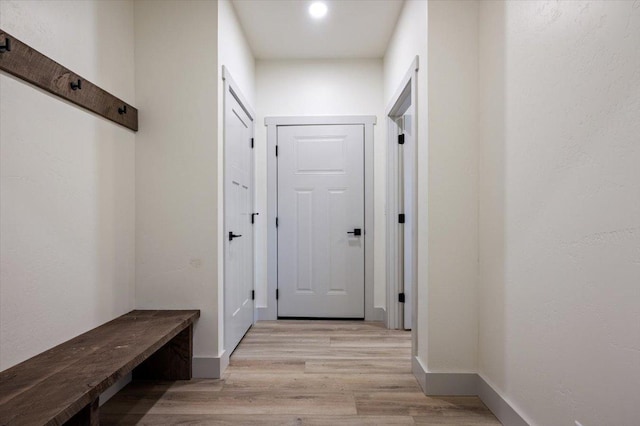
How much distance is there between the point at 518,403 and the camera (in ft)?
5.52

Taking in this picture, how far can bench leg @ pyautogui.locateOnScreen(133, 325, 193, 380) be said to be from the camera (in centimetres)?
225

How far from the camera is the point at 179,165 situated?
230 cm

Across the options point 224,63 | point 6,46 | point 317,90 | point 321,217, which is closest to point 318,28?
point 317,90

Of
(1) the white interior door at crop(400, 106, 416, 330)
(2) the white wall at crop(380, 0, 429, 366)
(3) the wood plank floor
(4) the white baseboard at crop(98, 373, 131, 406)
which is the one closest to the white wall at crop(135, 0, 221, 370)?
(3) the wood plank floor

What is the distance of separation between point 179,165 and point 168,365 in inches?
49.2

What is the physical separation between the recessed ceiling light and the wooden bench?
7.69 ft

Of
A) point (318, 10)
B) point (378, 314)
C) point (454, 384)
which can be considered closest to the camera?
point (454, 384)

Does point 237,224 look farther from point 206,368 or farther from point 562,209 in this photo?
point 562,209

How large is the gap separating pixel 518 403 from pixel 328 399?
954 mm

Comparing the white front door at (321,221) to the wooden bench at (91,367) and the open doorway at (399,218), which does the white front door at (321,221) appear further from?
the wooden bench at (91,367)

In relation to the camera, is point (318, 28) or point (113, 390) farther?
point (318, 28)

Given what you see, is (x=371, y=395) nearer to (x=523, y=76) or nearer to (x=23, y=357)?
(x=23, y=357)

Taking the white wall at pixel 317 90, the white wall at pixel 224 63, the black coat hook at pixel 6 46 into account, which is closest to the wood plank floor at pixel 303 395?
the white wall at pixel 224 63

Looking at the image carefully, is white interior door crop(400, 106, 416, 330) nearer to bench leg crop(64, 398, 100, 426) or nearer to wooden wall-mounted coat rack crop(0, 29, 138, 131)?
wooden wall-mounted coat rack crop(0, 29, 138, 131)
